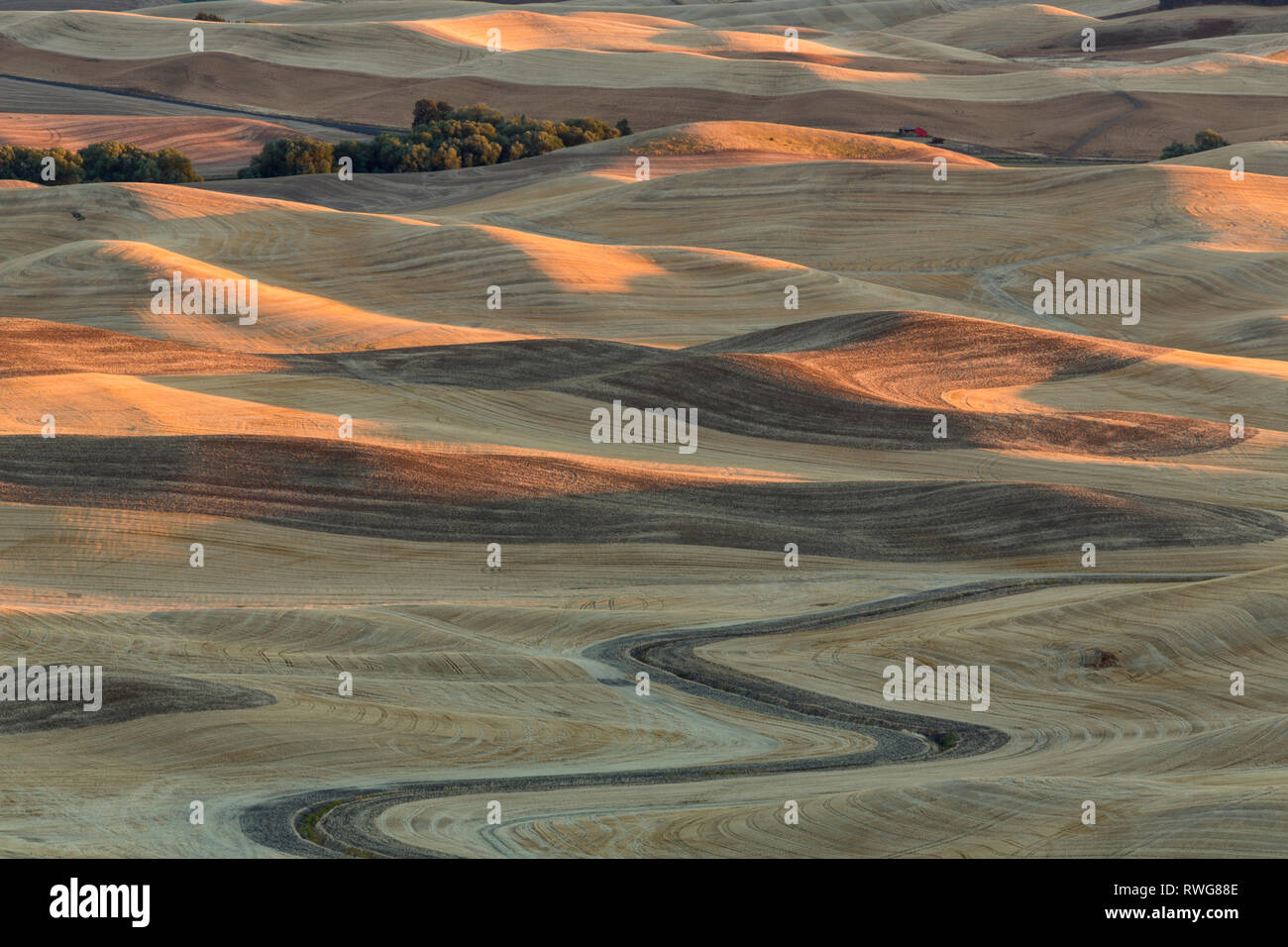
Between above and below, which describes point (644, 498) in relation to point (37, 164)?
Answer: below

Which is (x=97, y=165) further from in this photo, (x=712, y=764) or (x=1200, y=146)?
(x=712, y=764)

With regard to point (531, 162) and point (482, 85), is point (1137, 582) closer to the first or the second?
point (531, 162)

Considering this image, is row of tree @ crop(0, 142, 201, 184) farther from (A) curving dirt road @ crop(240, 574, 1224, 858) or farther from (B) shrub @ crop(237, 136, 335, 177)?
(A) curving dirt road @ crop(240, 574, 1224, 858)

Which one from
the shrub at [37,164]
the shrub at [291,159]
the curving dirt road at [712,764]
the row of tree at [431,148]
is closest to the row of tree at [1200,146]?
the row of tree at [431,148]

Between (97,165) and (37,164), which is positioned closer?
(97,165)

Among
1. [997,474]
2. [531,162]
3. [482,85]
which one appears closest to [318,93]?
[482,85]

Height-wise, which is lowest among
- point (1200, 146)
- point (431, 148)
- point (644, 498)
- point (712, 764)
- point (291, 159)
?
Answer: point (712, 764)

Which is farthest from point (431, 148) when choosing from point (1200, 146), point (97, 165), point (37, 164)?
point (1200, 146)
